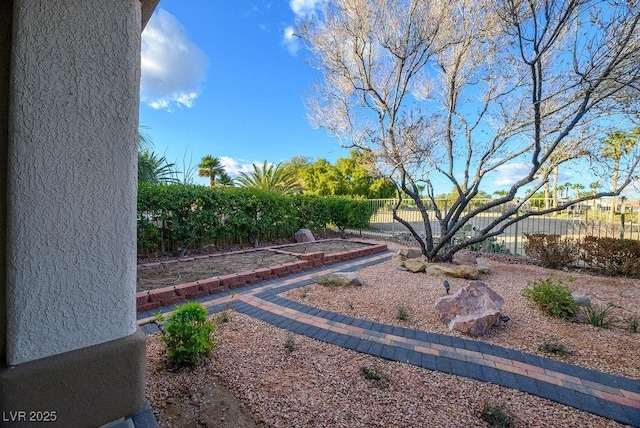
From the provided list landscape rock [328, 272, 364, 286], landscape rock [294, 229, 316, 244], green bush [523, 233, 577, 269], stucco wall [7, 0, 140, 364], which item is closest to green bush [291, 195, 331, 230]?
landscape rock [294, 229, 316, 244]

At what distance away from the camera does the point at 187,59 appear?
340 inches

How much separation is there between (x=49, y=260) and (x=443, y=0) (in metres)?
7.68

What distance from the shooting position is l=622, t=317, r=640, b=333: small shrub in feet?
10.7

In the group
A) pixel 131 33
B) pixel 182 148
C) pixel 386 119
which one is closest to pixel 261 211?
pixel 182 148

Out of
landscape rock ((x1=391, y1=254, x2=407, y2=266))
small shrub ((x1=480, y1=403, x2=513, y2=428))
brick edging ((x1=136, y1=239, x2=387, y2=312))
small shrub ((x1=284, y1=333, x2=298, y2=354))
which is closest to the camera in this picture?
small shrub ((x1=480, y1=403, x2=513, y2=428))

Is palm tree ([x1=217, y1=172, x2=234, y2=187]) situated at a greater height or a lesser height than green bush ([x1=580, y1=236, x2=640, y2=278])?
greater

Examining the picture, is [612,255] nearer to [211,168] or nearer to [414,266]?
[414,266]

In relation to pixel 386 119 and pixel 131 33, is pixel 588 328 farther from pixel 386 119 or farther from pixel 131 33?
pixel 386 119

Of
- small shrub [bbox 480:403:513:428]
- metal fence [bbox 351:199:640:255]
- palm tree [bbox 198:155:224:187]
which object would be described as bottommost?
small shrub [bbox 480:403:513:428]

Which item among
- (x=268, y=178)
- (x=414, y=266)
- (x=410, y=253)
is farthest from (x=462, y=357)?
Answer: (x=268, y=178)

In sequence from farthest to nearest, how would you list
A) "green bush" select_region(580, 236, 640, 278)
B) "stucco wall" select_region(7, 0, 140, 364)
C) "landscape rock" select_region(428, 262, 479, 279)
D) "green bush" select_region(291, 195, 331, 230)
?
"green bush" select_region(291, 195, 331, 230) < "green bush" select_region(580, 236, 640, 278) < "landscape rock" select_region(428, 262, 479, 279) < "stucco wall" select_region(7, 0, 140, 364)

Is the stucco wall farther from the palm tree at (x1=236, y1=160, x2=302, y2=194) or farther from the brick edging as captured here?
the palm tree at (x1=236, y1=160, x2=302, y2=194)

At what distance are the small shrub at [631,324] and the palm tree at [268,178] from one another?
1466 cm

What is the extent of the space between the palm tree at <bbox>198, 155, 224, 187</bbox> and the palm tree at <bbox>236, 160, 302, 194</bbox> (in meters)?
5.86
